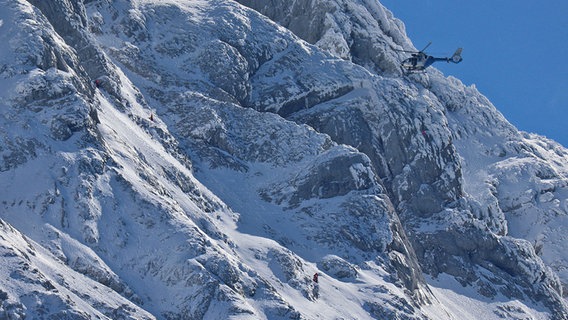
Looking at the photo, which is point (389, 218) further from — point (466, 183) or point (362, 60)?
point (362, 60)

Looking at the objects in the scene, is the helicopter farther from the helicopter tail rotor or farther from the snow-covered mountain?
the snow-covered mountain

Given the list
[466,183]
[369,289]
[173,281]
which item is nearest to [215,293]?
[173,281]

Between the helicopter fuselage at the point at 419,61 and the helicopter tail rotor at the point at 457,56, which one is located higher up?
the helicopter tail rotor at the point at 457,56

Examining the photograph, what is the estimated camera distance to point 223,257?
354 feet

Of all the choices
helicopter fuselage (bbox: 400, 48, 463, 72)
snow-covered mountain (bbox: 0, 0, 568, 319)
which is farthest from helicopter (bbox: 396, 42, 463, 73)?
snow-covered mountain (bbox: 0, 0, 568, 319)

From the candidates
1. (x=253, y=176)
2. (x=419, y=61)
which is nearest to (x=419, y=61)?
(x=419, y=61)

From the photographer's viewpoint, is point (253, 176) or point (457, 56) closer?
point (253, 176)

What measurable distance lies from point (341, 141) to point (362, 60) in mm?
26809

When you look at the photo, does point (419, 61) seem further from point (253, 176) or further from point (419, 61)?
point (253, 176)

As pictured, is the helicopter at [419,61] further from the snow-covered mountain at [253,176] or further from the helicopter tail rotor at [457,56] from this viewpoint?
the snow-covered mountain at [253,176]

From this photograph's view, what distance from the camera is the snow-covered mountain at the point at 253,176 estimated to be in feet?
345

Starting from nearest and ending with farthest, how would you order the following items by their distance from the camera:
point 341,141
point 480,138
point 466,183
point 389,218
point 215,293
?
point 215,293
point 389,218
point 341,141
point 466,183
point 480,138

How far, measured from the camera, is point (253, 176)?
130m

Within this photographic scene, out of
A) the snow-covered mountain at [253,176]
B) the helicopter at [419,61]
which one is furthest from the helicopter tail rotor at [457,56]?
the snow-covered mountain at [253,176]
